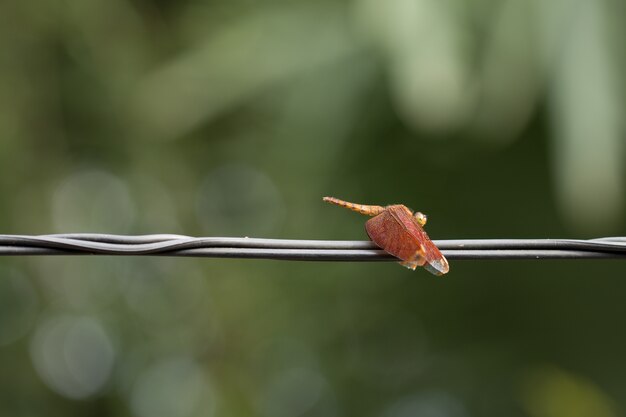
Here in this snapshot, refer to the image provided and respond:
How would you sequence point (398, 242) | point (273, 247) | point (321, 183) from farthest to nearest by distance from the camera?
point (321, 183)
point (398, 242)
point (273, 247)

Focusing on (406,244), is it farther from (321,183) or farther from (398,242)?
(321,183)

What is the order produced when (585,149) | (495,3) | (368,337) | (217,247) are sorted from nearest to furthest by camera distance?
(217,247) → (585,149) → (495,3) → (368,337)

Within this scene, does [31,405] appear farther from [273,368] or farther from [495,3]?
[495,3]

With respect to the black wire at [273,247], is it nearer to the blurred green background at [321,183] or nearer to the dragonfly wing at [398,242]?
the dragonfly wing at [398,242]

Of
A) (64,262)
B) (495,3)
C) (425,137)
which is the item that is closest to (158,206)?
(64,262)

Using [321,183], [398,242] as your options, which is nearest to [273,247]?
[398,242]

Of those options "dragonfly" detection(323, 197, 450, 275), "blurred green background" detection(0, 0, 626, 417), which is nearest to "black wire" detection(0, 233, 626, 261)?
"dragonfly" detection(323, 197, 450, 275)
